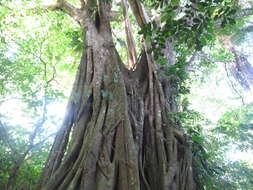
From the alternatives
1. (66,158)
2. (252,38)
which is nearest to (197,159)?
(66,158)

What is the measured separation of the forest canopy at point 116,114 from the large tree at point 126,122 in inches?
0.5

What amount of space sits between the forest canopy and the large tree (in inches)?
0.5

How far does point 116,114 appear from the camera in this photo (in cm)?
261

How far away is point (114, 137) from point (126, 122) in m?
0.22

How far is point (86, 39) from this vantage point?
3.69 meters

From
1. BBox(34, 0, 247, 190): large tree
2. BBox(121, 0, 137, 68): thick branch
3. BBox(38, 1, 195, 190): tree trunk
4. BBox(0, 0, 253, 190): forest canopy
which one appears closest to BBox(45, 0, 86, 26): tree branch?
BBox(0, 0, 253, 190): forest canopy

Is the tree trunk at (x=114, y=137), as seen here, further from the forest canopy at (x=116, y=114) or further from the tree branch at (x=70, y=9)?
the tree branch at (x=70, y=9)

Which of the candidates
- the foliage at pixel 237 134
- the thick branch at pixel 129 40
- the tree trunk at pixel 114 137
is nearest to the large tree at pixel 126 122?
the tree trunk at pixel 114 137

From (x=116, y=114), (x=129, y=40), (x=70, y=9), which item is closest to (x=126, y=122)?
(x=116, y=114)

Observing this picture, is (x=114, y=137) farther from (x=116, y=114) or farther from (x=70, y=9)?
(x=70, y=9)

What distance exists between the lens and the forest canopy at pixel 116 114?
79.6 inches

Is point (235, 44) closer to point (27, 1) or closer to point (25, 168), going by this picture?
point (27, 1)

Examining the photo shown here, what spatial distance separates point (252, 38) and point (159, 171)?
5579 mm

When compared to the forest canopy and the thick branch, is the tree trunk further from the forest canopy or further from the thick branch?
the thick branch
